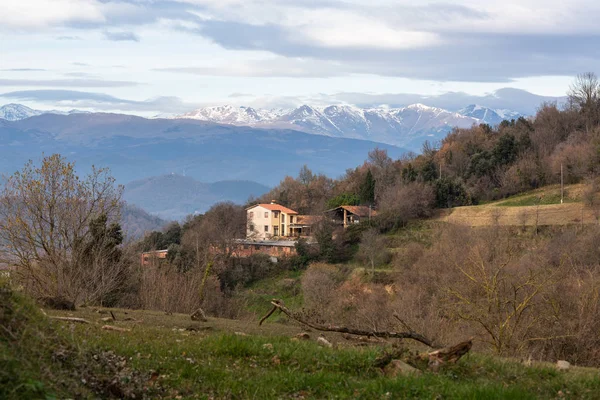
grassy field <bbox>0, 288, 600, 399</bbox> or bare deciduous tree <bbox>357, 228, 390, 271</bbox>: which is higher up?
grassy field <bbox>0, 288, 600, 399</bbox>

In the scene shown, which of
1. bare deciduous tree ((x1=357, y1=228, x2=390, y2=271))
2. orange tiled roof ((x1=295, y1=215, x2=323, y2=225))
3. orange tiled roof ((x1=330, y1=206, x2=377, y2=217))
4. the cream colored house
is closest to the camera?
bare deciduous tree ((x1=357, y1=228, x2=390, y2=271))

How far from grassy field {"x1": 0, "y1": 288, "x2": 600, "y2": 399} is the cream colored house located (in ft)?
248

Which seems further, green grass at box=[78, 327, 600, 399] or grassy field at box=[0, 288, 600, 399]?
green grass at box=[78, 327, 600, 399]

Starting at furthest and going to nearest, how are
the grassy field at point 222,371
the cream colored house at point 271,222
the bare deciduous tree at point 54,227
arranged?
the cream colored house at point 271,222
the bare deciduous tree at point 54,227
the grassy field at point 222,371

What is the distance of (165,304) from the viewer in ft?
95.0

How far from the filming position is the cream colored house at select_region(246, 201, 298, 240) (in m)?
85.6

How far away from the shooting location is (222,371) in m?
7.97

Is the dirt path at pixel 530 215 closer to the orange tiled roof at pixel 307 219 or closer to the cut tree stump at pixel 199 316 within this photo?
the orange tiled roof at pixel 307 219

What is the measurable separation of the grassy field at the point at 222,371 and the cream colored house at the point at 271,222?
7560 centimetres

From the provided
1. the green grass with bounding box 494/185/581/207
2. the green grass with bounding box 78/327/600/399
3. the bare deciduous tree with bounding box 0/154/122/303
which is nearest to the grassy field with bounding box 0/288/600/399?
the green grass with bounding box 78/327/600/399

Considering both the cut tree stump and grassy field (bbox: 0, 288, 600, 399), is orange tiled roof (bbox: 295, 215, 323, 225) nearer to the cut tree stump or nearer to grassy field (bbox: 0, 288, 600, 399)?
the cut tree stump

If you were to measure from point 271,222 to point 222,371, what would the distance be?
78.4m

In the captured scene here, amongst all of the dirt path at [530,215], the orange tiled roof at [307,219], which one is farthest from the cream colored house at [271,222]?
the dirt path at [530,215]

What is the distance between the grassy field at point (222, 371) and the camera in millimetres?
6387
